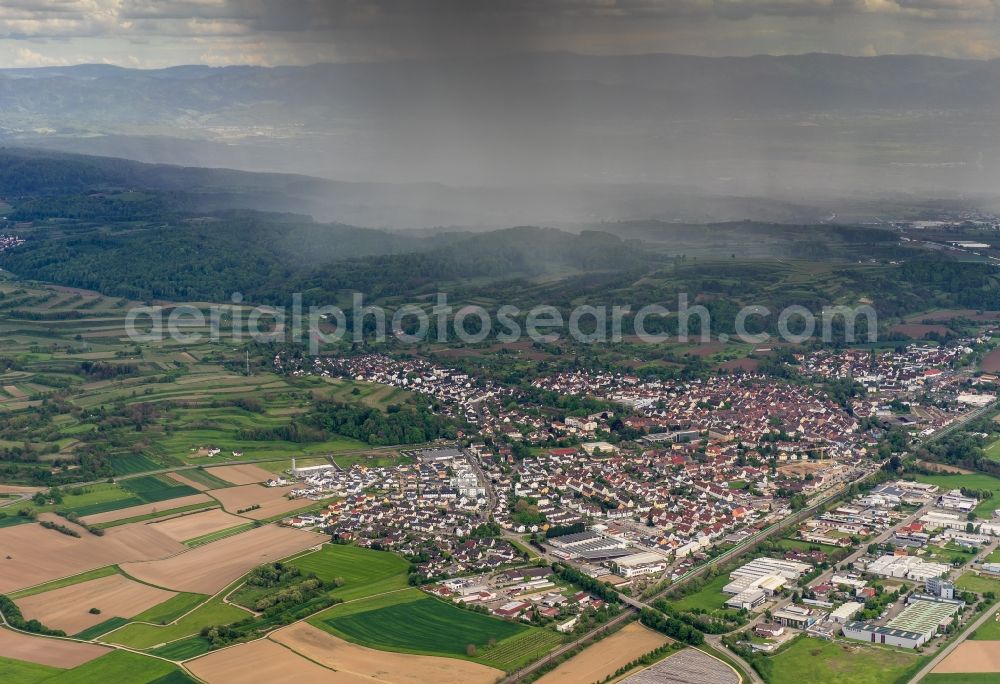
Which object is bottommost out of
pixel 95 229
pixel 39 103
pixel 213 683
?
pixel 213 683

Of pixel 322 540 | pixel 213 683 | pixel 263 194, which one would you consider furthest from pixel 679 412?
pixel 263 194

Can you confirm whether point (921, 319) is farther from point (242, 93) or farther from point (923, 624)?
point (242, 93)

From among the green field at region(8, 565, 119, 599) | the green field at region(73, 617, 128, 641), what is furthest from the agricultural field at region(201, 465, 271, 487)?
the green field at region(73, 617, 128, 641)

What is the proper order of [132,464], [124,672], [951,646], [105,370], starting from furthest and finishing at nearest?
[105,370], [132,464], [951,646], [124,672]

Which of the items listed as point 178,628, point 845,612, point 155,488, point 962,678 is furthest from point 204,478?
point 962,678

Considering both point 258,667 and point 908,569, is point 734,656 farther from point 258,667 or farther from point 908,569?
point 258,667

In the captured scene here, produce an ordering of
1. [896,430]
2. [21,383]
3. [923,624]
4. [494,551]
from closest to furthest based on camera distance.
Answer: [923,624] < [494,551] < [896,430] < [21,383]

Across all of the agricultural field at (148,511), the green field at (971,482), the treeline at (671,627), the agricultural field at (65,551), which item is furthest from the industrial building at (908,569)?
the agricultural field at (148,511)

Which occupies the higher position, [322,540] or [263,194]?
[263,194]
